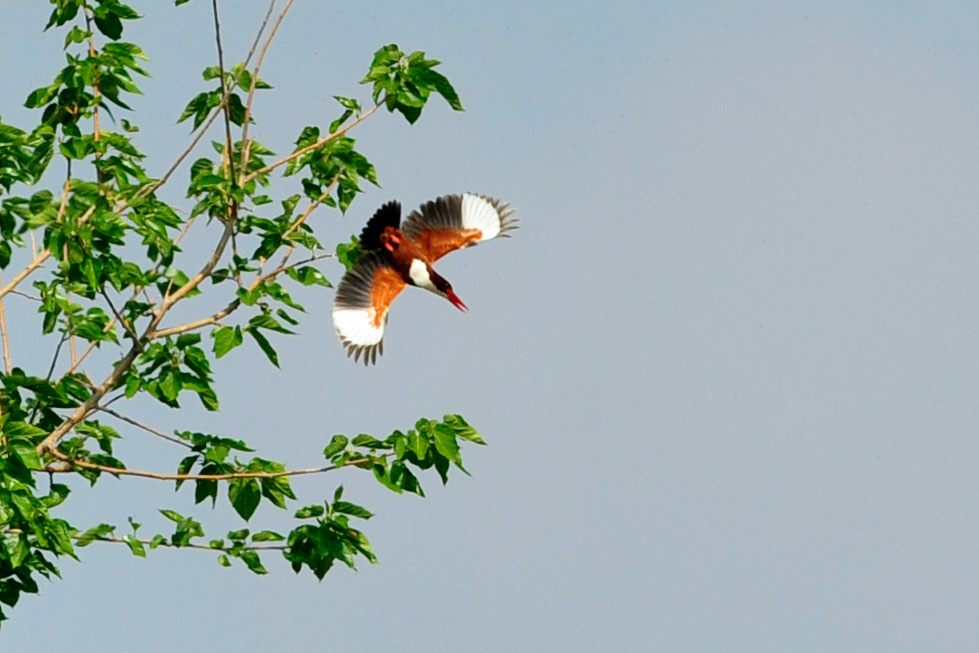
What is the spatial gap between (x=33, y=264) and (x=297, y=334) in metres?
1.38

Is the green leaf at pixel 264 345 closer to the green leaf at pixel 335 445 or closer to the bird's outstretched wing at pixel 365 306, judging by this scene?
the green leaf at pixel 335 445

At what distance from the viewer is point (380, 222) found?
10.4 metres

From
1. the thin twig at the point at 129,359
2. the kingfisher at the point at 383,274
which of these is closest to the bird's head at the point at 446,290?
the kingfisher at the point at 383,274

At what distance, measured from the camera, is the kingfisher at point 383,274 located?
1027cm

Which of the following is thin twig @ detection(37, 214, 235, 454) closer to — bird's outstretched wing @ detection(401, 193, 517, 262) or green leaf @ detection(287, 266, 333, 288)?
green leaf @ detection(287, 266, 333, 288)

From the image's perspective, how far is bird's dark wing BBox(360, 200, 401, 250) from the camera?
33.8ft

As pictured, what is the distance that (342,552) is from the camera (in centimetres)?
851

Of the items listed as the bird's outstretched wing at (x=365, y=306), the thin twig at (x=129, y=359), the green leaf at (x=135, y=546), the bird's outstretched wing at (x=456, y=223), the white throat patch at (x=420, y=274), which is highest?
the bird's outstretched wing at (x=456, y=223)

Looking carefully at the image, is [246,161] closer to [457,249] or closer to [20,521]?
[20,521]

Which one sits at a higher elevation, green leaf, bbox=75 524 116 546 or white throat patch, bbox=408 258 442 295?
white throat patch, bbox=408 258 442 295

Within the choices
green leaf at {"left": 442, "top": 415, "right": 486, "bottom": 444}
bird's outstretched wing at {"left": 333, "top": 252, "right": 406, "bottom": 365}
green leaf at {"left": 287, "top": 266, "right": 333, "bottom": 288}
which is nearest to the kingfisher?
bird's outstretched wing at {"left": 333, "top": 252, "right": 406, "bottom": 365}

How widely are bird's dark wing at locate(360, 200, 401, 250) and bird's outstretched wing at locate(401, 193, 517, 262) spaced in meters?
0.32

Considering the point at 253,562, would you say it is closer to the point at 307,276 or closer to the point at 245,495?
the point at 245,495

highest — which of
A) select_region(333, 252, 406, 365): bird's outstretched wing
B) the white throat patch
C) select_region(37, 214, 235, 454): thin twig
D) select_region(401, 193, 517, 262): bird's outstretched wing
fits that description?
select_region(401, 193, 517, 262): bird's outstretched wing
